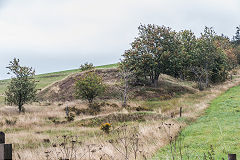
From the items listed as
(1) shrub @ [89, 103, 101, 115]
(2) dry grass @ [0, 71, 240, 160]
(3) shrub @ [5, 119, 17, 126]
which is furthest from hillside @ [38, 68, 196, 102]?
(3) shrub @ [5, 119, 17, 126]

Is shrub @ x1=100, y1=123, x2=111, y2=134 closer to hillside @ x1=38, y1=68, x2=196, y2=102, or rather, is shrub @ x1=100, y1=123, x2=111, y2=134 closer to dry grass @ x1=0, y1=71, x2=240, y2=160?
dry grass @ x1=0, y1=71, x2=240, y2=160

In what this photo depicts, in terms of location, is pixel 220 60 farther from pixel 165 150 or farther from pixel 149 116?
pixel 165 150

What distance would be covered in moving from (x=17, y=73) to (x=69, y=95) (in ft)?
44.9

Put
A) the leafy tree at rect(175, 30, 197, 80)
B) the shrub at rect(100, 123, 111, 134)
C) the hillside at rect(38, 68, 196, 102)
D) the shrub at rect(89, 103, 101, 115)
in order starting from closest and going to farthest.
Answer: the shrub at rect(100, 123, 111, 134) < the shrub at rect(89, 103, 101, 115) < the hillside at rect(38, 68, 196, 102) < the leafy tree at rect(175, 30, 197, 80)

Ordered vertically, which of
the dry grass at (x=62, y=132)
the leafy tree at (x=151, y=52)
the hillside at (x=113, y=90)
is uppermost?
the leafy tree at (x=151, y=52)

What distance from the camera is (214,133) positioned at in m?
13.0

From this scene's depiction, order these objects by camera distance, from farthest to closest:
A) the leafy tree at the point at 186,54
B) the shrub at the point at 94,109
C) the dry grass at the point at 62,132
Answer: the leafy tree at the point at 186,54 < the shrub at the point at 94,109 < the dry grass at the point at 62,132

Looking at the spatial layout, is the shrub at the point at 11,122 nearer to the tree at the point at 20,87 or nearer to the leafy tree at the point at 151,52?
the tree at the point at 20,87

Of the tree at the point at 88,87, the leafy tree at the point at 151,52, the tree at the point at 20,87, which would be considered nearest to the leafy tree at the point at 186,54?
the leafy tree at the point at 151,52

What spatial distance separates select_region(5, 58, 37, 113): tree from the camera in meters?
29.6

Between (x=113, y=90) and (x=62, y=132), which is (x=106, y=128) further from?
(x=113, y=90)

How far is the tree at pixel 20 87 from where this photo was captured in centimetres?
2958

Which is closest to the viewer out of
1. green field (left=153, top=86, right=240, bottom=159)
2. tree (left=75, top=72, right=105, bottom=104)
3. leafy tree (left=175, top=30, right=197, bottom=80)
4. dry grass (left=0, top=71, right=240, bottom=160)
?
green field (left=153, top=86, right=240, bottom=159)

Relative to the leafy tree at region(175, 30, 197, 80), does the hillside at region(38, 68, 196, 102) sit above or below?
below
